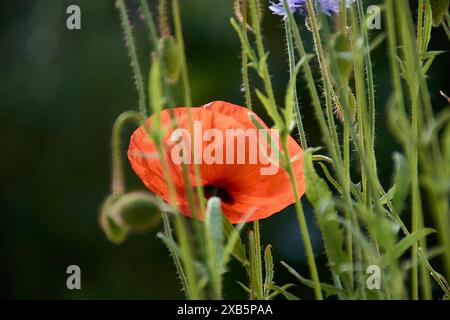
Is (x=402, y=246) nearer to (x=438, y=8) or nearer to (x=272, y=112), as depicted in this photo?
(x=272, y=112)

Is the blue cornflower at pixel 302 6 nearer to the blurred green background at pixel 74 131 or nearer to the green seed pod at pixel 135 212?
the green seed pod at pixel 135 212

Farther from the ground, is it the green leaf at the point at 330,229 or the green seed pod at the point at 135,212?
the green seed pod at the point at 135,212

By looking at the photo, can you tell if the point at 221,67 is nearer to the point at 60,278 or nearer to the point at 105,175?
the point at 105,175

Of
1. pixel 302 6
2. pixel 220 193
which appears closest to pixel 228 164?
pixel 220 193

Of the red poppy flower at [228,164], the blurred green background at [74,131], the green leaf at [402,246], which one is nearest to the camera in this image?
the green leaf at [402,246]

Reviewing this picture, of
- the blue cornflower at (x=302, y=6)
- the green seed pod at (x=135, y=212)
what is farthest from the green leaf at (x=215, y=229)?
the blue cornflower at (x=302, y=6)

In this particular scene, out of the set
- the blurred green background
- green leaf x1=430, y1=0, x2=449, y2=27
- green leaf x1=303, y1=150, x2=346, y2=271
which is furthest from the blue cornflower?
the blurred green background
